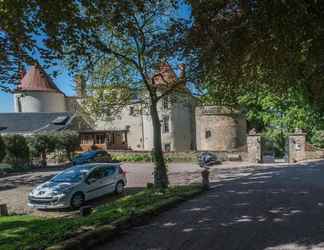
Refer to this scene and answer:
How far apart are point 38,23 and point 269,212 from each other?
6.94 meters

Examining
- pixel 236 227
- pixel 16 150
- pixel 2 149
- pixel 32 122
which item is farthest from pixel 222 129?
pixel 236 227

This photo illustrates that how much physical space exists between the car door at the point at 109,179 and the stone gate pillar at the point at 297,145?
17108mm

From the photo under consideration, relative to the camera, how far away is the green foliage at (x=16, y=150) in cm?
2926

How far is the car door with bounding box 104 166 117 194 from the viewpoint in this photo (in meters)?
15.1

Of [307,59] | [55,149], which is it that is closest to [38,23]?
[307,59]

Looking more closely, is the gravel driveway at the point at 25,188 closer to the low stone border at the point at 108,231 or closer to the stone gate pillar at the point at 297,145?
the low stone border at the point at 108,231

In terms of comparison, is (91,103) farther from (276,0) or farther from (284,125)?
(284,125)

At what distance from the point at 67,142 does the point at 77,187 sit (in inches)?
917

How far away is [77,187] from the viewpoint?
43.9 ft

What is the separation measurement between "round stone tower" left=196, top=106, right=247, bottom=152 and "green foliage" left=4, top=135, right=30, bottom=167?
798 inches

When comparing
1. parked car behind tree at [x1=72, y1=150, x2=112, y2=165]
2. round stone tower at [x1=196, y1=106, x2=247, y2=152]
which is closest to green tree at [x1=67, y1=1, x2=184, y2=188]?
parked car behind tree at [x1=72, y1=150, x2=112, y2=165]

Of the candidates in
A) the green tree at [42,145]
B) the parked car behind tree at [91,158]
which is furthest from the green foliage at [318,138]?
the green tree at [42,145]

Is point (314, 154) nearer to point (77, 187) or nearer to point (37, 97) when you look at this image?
point (77, 187)

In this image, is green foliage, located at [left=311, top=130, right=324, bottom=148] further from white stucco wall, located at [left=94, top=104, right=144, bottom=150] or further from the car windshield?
the car windshield
